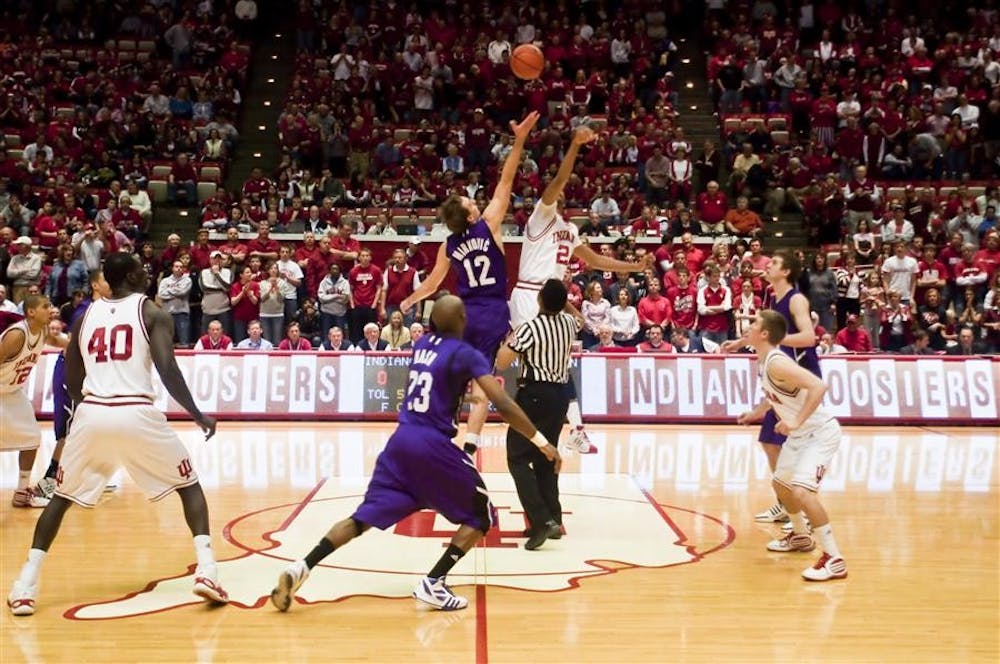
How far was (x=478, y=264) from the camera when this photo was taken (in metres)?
8.58

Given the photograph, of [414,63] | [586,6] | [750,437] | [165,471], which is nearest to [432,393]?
[165,471]

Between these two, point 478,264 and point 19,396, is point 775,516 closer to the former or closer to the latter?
point 478,264

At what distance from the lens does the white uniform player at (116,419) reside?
6.54 m

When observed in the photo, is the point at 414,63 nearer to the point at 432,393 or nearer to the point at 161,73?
the point at 161,73

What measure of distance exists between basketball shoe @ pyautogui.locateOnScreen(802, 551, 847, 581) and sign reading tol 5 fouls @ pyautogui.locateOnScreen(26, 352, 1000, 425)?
860 cm

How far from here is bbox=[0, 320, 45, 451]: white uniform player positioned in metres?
9.29

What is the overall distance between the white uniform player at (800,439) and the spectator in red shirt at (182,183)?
16078 mm

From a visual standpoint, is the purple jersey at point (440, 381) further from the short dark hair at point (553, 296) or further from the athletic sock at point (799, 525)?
the athletic sock at point (799, 525)

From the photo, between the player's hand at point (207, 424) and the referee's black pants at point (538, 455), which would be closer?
the player's hand at point (207, 424)

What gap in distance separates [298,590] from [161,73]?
65.0 feet

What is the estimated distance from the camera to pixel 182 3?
2727cm

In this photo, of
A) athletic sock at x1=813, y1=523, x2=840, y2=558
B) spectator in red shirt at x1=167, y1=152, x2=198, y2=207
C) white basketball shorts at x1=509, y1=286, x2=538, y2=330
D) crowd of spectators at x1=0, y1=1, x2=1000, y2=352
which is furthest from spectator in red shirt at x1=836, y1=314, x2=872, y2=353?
spectator in red shirt at x1=167, y1=152, x2=198, y2=207

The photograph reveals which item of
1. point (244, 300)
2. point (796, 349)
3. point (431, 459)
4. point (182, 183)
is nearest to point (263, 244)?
point (244, 300)

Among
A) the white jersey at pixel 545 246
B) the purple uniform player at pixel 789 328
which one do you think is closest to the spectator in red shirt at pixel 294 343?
the white jersey at pixel 545 246
